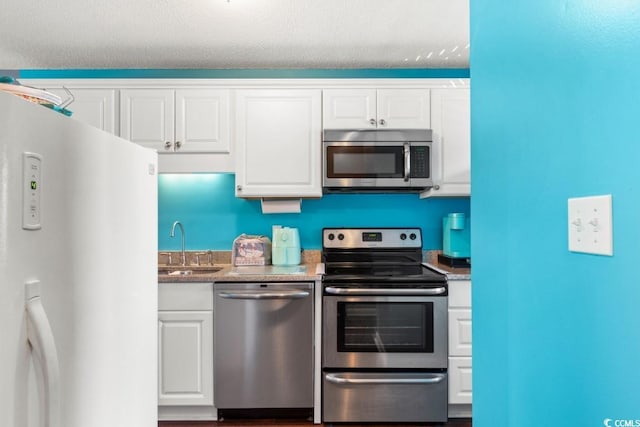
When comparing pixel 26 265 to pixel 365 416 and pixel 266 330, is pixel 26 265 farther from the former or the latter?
pixel 365 416

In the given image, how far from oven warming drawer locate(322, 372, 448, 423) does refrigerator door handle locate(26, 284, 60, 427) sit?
1.67m

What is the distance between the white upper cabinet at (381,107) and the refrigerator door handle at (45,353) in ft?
6.86

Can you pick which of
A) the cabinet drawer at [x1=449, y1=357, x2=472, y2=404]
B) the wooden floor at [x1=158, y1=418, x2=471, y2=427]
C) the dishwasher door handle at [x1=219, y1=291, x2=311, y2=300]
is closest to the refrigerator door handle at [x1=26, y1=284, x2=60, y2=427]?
→ the dishwasher door handle at [x1=219, y1=291, x2=311, y2=300]

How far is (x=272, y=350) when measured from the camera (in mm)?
2262

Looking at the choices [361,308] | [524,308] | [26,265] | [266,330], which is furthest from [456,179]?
[26,265]

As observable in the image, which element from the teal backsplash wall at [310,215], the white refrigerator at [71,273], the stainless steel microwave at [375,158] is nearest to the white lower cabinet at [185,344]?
the teal backsplash wall at [310,215]

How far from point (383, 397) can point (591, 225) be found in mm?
1905

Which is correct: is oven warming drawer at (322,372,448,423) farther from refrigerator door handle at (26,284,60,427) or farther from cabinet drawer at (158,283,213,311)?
refrigerator door handle at (26,284,60,427)

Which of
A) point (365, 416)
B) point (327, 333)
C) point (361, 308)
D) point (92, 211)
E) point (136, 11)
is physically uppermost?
point (136, 11)

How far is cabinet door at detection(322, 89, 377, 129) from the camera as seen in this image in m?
2.59

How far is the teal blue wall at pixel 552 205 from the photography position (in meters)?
0.60

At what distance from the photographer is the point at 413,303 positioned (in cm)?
227

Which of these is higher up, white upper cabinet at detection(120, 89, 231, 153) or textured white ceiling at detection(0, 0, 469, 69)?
textured white ceiling at detection(0, 0, 469, 69)

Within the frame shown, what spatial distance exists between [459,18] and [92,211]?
223cm
